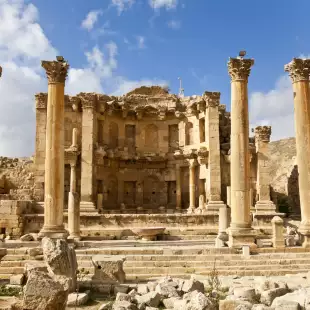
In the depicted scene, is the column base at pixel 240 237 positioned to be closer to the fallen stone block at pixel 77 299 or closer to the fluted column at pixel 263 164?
the fallen stone block at pixel 77 299

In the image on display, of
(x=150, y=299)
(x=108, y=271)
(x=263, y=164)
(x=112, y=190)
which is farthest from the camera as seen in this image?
(x=112, y=190)

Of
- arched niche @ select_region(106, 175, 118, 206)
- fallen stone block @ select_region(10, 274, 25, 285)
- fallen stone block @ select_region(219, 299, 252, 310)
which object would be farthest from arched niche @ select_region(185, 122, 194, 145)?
fallen stone block @ select_region(219, 299, 252, 310)

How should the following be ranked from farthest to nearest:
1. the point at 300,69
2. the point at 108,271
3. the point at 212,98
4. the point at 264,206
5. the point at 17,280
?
the point at 212,98
the point at 264,206
the point at 300,69
the point at 108,271
the point at 17,280

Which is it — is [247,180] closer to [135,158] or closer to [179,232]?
[179,232]

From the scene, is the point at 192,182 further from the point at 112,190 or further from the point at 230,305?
the point at 230,305

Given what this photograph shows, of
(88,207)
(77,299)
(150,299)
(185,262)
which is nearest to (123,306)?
(150,299)

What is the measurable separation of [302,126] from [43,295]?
12923 millimetres

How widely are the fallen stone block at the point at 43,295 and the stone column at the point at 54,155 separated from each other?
8.81m

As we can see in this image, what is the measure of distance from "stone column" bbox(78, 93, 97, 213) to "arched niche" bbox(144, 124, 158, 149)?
16.2ft

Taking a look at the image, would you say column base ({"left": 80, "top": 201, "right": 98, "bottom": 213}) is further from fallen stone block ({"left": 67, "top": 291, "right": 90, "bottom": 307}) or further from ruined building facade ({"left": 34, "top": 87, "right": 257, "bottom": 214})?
fallen stone block ({"left": 67, "top": 291, "right": 90, "bottom": 307})

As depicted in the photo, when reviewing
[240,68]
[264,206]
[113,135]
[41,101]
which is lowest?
[264,206]

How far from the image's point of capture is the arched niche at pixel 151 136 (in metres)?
31.7

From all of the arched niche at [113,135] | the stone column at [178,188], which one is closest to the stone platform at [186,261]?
the stone column at [178,188]

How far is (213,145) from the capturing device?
2753 centimetres
